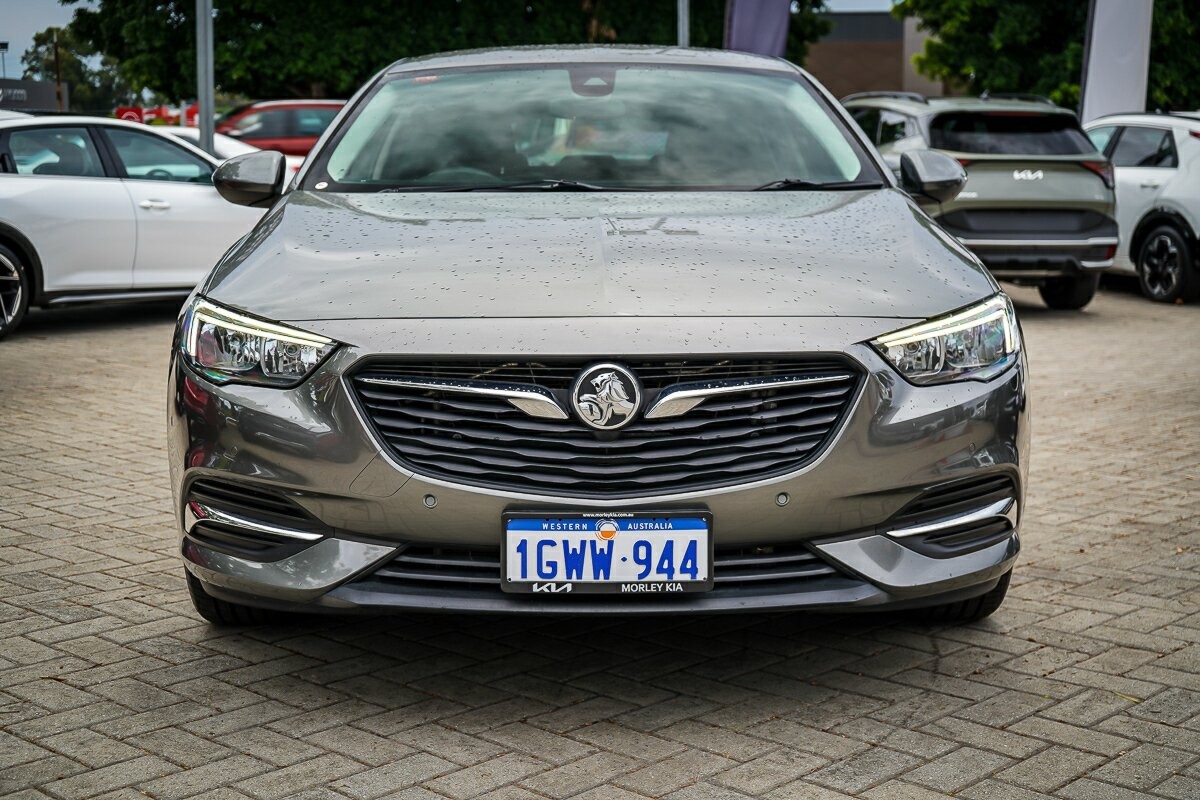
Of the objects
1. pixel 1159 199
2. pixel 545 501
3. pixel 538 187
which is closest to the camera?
pixel 545 501

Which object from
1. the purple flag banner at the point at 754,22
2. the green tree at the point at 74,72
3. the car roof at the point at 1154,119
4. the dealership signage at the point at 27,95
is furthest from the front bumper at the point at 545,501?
the purple flag banner at the point at 754,22

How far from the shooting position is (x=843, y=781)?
3.29 metres

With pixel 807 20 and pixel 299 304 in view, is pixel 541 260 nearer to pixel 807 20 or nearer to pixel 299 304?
pixel 299 304

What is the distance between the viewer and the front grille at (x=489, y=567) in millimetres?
3510

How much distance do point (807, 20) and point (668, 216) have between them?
3477cm

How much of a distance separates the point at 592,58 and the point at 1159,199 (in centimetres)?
948

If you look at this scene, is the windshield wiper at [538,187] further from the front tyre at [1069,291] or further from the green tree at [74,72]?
the green tree at [74,72]

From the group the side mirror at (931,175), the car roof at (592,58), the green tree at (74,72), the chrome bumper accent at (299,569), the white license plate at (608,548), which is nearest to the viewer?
the white license plate at (608,548)

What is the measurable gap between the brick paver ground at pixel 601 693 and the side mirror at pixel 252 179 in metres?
1.24

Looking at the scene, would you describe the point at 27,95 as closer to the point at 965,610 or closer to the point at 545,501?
the point at 965,610

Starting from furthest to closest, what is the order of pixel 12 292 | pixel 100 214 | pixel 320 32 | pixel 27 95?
pixel 320 32, pixel 27 95, pixel 100 214, pixel 12 292

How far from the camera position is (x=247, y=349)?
365 centimetres

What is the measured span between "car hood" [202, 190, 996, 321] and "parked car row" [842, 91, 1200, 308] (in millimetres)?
8204

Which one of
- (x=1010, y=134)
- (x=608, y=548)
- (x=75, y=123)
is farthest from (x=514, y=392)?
(x=1010, y=134)
